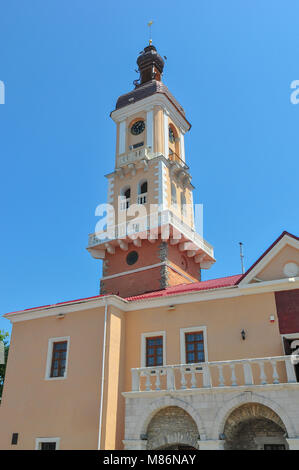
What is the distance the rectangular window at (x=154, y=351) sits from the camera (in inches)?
678

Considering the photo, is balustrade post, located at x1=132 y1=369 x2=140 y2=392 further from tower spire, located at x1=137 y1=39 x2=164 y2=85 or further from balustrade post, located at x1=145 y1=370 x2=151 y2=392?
tower spire, located at x1=137 y1=39 x2=164 y2=85

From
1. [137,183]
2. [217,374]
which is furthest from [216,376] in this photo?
[137,183]

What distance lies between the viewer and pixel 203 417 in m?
13.8

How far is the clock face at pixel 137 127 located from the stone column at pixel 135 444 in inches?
810

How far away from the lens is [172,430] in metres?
14.9

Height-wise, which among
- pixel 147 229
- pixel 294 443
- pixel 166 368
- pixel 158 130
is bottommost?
pixel 294 443

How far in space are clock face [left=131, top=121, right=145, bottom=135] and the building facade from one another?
12.0 meters

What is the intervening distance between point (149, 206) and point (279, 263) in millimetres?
11020

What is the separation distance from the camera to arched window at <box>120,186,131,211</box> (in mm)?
27197

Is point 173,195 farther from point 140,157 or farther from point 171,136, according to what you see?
point 171,136

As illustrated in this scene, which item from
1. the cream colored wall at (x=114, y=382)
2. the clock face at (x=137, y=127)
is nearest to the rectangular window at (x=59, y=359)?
the cream colored wall at (x=114, y=382)

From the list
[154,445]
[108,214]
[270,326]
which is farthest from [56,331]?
[108,214]
